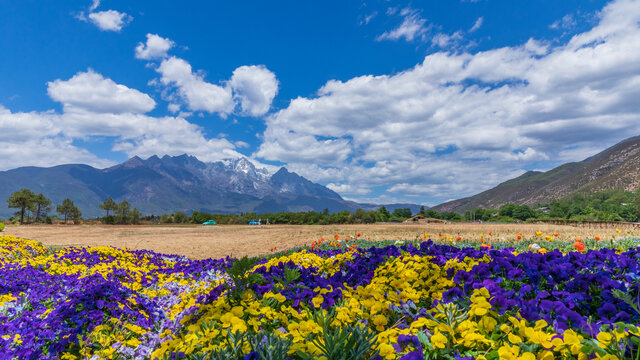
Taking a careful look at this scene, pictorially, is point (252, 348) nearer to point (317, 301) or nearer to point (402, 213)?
point (317, 301)

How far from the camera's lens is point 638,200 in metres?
82.1

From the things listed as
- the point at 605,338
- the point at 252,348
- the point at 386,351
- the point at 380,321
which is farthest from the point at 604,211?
the point at 252,348

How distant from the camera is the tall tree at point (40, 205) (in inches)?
2601

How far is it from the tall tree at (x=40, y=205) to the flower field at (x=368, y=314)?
81.8 metres

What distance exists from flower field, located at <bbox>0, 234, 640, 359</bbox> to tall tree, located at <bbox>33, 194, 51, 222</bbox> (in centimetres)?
8180

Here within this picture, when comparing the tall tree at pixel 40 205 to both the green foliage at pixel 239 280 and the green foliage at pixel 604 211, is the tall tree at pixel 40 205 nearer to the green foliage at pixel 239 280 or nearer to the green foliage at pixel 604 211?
the green foliage at pixel 239 280

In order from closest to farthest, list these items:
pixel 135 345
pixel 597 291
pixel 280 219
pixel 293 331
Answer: pixel 293 331 → pixel 597 291 → pixel 135 345 → pixel 280 219

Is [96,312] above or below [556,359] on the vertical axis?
below

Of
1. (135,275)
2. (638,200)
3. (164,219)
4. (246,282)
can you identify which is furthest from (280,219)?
(638,200)

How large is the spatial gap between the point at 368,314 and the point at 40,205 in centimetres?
9093

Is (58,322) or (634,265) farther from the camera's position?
(58,322)

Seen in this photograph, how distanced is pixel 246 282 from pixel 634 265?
3.84m

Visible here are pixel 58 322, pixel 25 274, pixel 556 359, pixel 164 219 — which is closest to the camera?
pixel 556 359

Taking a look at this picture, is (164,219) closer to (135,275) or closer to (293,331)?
(135,275)
